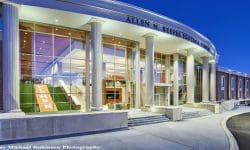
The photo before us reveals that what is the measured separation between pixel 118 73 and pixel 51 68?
7034mm

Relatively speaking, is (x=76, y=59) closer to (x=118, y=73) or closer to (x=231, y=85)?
(x=118, y=73)

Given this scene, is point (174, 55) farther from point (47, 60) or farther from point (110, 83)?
point (47, 60)

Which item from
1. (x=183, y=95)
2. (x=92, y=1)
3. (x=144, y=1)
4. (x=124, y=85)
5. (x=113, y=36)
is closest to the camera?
(x=92, y=1)

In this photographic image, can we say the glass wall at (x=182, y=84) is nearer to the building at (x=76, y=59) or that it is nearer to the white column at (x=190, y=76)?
the white column at (x=190, y=76)

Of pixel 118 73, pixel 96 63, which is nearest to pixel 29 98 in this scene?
pixel 96 63

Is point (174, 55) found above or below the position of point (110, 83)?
above

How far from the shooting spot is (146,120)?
1491cm

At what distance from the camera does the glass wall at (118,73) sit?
67.3 feet

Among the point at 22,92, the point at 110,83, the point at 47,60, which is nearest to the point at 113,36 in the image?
the point at 110,83

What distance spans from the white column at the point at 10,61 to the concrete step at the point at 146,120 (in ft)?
24.3

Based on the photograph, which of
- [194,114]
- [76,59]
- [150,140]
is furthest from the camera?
[194,114]

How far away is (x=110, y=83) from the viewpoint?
20.7 meters

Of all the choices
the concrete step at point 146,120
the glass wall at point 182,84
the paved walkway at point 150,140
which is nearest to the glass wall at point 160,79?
the glass wall at point 182,84

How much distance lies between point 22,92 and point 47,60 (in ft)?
10.7
